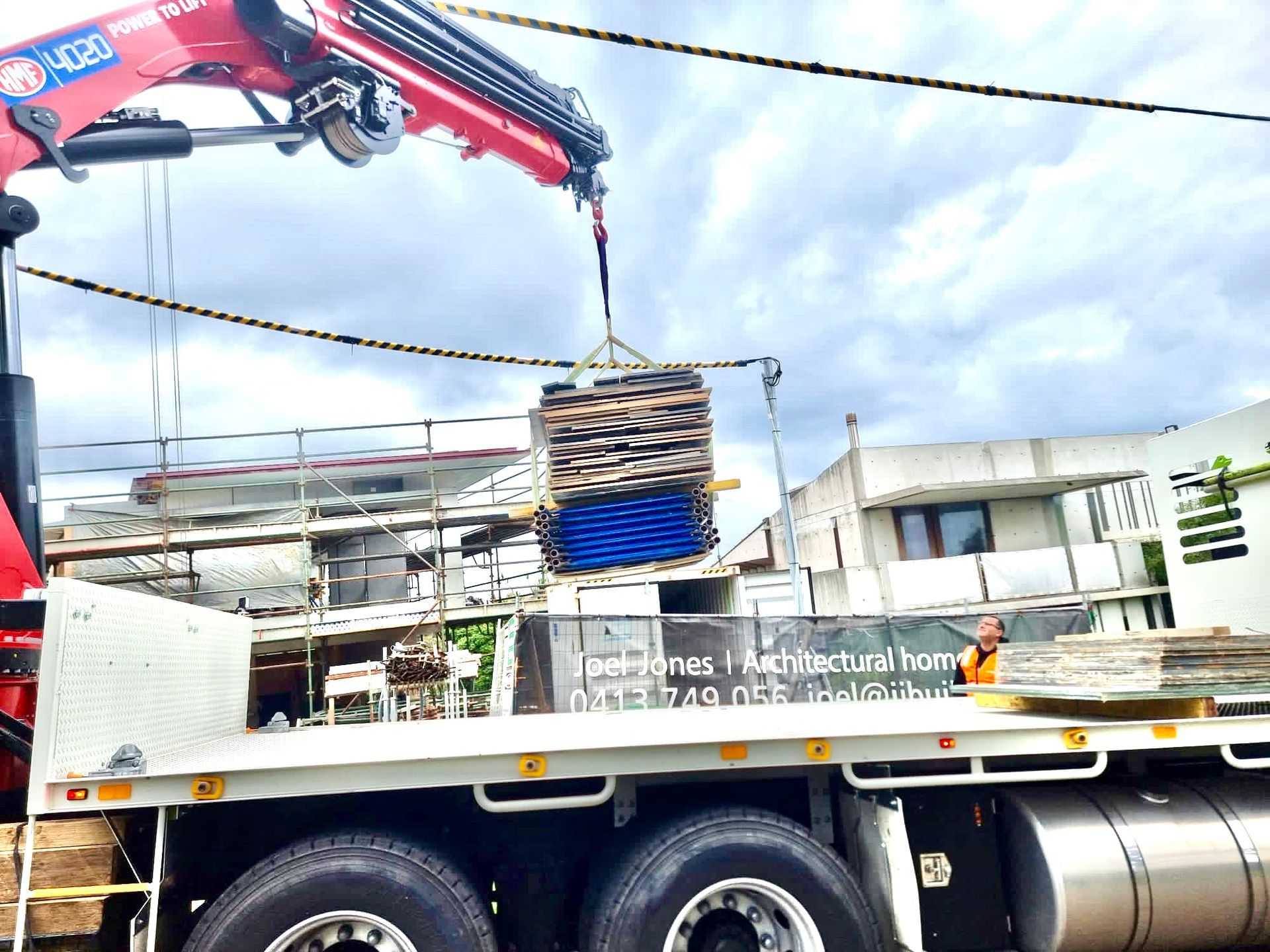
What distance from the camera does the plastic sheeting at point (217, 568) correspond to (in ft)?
64.1

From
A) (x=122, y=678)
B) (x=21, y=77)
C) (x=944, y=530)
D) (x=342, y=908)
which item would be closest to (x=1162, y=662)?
(x=342, y=908)

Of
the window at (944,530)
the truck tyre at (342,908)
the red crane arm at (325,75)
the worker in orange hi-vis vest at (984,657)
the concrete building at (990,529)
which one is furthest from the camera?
the window at (944,530)

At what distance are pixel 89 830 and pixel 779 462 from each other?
1043 cm

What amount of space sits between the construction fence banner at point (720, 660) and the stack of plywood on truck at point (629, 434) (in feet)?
15.3

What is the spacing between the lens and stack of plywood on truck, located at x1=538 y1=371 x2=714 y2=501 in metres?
7.44

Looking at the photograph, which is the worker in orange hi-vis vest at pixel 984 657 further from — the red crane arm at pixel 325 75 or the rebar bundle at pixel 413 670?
the rebar bundle at pixel 413 670

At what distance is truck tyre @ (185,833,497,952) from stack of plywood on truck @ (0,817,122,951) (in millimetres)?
394

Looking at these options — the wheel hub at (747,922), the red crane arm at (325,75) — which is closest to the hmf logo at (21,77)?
the red crane arm at (325,75)

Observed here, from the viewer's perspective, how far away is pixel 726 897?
12.0 feet

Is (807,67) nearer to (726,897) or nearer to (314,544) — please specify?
(726,897)

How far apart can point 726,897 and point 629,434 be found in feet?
14.4

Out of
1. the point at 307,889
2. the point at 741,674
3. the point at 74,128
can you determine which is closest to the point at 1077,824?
the point at 307,889

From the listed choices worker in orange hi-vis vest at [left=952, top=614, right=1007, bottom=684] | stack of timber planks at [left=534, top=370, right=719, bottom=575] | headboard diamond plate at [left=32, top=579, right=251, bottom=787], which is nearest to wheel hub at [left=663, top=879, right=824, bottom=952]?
headboard diamond plate at [left=32, top=579, right=251, bottom=787]

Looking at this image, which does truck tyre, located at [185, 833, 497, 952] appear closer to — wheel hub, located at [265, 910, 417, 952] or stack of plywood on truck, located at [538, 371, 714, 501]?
wheel hub, located at [265, 910, 417, 952]
